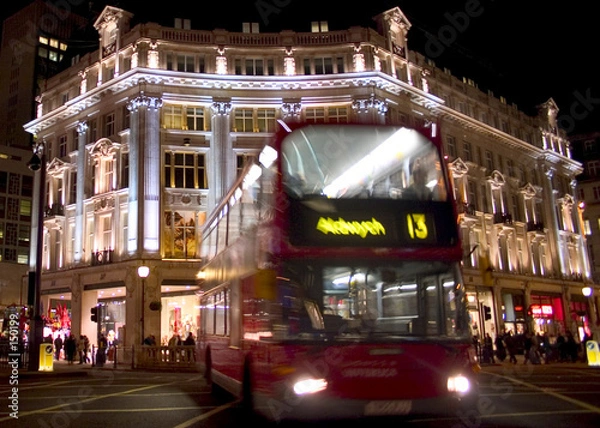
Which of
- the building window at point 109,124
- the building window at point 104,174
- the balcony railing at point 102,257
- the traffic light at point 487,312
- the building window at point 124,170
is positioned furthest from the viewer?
the building window at point 109,124

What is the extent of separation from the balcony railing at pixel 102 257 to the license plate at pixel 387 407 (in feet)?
96.3

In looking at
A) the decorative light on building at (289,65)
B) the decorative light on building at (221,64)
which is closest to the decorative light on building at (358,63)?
the decorative light on building at (289,65)

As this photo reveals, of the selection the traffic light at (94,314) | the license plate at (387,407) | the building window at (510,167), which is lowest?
the license plate at (387,407)

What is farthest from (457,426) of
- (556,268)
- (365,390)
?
(556,268)

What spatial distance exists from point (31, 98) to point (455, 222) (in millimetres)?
79345

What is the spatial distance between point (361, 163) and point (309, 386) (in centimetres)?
318

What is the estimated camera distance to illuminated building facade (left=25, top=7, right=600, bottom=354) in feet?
111

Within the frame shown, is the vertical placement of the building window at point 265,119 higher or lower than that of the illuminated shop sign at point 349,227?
higher

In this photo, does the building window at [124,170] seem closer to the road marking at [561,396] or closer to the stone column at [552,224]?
the road marking at [561,396]

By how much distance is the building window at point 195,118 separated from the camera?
35938 millimetres

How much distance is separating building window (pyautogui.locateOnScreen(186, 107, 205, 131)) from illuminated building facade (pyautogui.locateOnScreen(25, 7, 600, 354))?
0.13 meters

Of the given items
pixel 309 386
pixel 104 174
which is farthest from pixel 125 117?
pixel 309 386

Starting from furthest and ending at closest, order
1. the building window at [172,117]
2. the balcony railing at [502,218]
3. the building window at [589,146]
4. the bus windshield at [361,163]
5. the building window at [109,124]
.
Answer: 1. the building window at [589,146]
2. the balcony railing at [502,218]
3. the building window at [109,124]
4. the building window at [172,117]
5. the bus windshield at [361,163]

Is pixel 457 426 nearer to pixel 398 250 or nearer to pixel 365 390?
pixel 365 390
